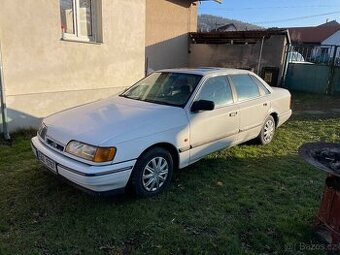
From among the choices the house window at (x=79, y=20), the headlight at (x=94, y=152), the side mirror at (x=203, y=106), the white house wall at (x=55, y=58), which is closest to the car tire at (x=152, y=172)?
the headlight at (x=94, y=152)

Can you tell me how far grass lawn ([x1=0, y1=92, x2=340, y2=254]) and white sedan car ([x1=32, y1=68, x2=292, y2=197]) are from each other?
35cm

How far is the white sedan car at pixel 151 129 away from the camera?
3189 millimetres

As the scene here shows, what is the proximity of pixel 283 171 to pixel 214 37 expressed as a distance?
34.4 feet

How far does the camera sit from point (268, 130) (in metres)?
5.81

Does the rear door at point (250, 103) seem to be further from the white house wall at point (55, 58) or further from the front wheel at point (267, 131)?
the white house wall at point (55, 58)

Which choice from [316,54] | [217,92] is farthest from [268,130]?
[316,54]

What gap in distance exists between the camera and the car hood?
3273mm

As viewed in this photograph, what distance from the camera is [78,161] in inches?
126

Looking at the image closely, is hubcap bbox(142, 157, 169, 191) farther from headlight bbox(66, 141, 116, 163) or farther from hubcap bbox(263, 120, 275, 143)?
hubcap bbox(263, 120, 275, 143)

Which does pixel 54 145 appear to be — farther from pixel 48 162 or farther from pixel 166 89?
pixel 166 89

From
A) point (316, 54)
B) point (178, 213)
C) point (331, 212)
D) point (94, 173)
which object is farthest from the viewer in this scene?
point (316, 54)

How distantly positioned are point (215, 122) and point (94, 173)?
194 centimetres

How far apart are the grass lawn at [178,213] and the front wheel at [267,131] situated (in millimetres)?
839

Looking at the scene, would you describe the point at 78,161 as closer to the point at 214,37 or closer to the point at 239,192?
the point at 239,192
